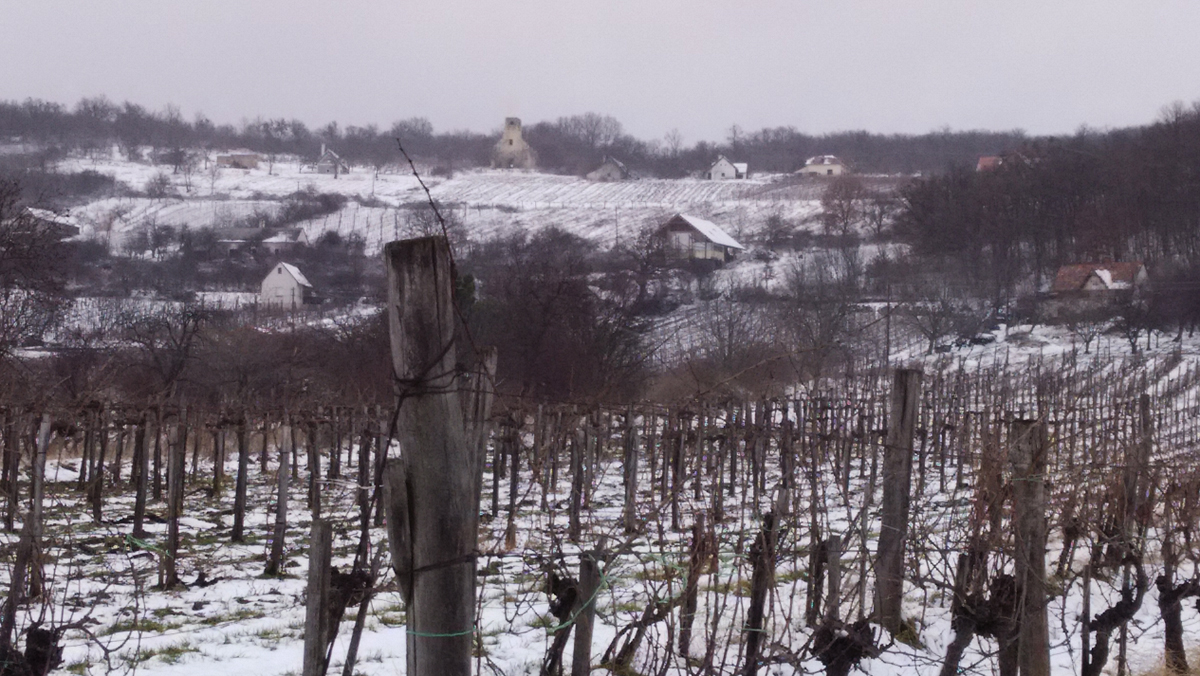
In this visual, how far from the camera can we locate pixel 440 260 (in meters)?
2.77

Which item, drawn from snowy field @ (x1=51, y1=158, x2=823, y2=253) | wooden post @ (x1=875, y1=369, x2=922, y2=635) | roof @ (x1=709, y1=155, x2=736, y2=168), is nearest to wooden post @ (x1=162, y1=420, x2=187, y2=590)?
wooden post @ (x1=875, y1=369, x2=922, y2=635)

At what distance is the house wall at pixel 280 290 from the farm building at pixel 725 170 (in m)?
47.1

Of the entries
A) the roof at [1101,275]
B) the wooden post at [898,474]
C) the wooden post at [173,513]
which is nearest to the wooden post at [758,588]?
the wooden post at [898,474]

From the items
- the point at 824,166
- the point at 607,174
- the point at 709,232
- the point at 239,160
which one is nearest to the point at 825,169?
the point at 824,166

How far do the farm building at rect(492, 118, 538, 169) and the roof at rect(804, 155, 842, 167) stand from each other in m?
26.9

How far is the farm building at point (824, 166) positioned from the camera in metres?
90.9

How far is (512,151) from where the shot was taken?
104 metres

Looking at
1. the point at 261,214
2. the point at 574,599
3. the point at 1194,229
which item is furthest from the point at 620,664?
the point at 261,214

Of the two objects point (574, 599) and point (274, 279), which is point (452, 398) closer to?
point (574, 599)

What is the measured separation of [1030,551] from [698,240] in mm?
55051

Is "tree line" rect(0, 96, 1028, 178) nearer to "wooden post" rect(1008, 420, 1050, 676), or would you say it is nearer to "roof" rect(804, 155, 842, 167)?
"roof" rect(804, 155, 842, 167)

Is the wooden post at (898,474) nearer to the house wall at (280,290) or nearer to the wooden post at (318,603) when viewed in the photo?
the wooden post at (318,603)

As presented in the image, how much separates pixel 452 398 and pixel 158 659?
3690 millimetres

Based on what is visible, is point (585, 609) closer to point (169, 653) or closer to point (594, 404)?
point (169, 653)
